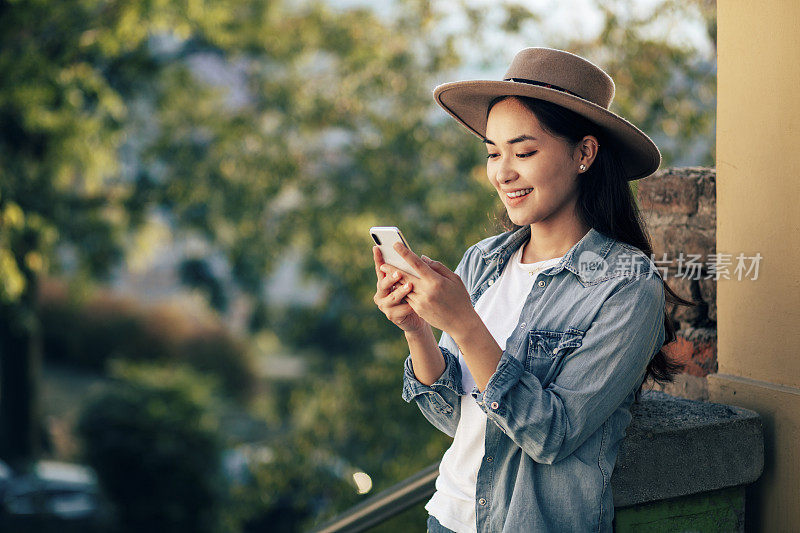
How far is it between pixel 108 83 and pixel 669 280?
6930mm

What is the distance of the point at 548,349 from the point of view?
152 centimetres

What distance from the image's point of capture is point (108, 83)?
→ 790cm

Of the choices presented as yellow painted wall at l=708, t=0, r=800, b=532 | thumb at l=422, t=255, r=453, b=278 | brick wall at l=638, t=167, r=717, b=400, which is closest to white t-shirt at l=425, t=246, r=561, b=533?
thumb at l=422, t=255, r=453, b=278

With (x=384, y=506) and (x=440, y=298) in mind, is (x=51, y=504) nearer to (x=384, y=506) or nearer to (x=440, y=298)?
(x=384, y=506)

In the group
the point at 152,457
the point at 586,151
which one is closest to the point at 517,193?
the point at 586,151

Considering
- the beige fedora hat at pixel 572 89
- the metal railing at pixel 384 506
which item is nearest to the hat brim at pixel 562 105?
the beige fedora hat at pixel 572 89

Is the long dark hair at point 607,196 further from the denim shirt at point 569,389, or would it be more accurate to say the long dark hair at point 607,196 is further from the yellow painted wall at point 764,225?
the yellow painted wall at point 764,225

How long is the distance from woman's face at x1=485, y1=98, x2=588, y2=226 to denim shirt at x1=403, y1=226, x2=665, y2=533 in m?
0.12

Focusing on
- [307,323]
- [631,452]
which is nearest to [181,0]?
[307,323]

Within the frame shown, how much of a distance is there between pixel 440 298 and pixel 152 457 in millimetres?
7005

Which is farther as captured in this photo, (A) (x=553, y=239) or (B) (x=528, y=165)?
(A) (x=553, y=239)

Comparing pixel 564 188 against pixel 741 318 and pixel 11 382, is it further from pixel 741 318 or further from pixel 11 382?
pixel 11 382

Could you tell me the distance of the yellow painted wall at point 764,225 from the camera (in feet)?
5.96

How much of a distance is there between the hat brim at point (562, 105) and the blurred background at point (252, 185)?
344cm
